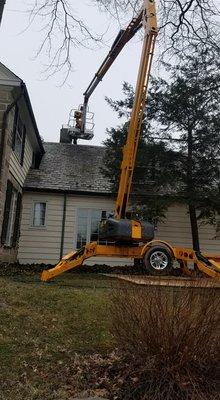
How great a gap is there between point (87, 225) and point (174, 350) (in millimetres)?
17221

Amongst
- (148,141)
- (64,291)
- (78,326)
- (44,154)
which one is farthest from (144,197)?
(78,326)

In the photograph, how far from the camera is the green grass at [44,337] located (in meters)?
5.29

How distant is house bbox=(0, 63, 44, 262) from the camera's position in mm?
15648

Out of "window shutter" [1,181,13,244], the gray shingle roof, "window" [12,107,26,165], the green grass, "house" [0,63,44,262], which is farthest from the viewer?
the gray shingle roof

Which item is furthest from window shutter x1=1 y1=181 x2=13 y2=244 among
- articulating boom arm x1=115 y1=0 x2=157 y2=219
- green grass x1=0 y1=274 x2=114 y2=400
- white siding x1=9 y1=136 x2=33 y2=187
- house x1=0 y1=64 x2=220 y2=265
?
green grass x1=0 y1=274 x2=114 y2=400

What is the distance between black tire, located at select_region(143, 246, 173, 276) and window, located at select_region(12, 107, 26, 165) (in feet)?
20.0

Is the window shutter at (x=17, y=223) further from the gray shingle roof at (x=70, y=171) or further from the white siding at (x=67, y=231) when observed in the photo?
the gray shingle roof at (x=70, y=171)

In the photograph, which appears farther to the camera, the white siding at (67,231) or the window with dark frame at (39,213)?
the window with dark frame at (39,213)

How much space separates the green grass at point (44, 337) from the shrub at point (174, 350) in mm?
748

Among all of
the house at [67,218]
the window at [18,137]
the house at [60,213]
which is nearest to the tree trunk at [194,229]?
the house at [60,213]

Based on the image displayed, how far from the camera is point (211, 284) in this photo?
223 inches

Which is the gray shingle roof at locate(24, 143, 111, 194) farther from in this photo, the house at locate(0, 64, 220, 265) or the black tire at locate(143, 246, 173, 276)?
the black tire at locate(143, 246, 173, 276)

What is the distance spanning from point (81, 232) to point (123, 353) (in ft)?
54.7

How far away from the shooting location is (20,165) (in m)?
19.8
